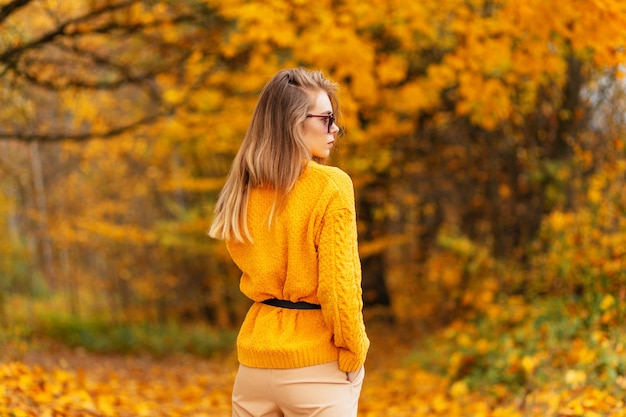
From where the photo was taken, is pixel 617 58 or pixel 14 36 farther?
pixel 14 36

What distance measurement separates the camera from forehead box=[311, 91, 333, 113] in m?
2.42

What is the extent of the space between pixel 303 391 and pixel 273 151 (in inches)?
28.2

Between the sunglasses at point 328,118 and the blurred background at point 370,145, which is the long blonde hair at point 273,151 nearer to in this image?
the sunglasses at point 328,118

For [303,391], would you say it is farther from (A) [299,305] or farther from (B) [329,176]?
(B) [329,176]

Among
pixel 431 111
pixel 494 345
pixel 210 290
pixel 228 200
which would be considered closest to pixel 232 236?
pixel 228 200

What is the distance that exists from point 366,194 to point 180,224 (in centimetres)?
320

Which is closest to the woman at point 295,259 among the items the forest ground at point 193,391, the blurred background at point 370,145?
the blurred background at point 370,145

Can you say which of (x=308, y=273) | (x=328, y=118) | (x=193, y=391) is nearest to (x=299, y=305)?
(x=308, y=273)

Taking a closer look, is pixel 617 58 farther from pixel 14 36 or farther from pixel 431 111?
pixel 431 111

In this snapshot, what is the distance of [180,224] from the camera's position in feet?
40.4

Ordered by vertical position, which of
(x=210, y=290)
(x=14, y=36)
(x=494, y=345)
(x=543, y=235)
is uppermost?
(x=14, y=36)

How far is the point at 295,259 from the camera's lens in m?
2.29

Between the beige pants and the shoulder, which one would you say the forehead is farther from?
the beige pants

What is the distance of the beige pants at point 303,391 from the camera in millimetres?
2301
